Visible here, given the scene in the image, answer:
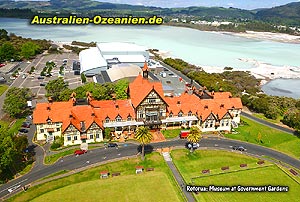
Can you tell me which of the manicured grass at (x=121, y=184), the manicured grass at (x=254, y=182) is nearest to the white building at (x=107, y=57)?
the manicured grass at (x=121, y=184)

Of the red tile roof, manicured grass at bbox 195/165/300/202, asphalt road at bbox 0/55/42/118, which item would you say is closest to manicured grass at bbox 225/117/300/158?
the red tile roof

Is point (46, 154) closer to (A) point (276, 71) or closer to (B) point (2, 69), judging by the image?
(B) point (2, 69)

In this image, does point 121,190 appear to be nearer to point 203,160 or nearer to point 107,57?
point 203,160

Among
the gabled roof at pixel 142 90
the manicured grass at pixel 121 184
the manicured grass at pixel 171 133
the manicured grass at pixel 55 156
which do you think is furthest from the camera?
the manicured grass at pixel 171 133

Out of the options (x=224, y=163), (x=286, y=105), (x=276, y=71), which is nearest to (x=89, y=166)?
(x=224, y=163)

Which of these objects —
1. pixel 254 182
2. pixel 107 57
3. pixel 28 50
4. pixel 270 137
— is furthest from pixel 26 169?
pixel 28 50

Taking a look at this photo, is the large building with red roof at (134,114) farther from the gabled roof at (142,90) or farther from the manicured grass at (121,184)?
the manicured grass at (121,184)
